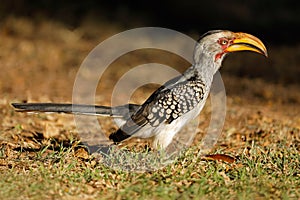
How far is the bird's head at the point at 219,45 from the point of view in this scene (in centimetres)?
514

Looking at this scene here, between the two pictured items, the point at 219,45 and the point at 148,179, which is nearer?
the point at 148,179

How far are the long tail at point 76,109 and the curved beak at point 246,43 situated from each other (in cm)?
112

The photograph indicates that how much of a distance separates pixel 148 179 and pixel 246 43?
1.79m

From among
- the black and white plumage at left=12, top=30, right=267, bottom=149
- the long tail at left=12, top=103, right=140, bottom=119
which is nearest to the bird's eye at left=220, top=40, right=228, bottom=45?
the black and white plumage at left=12, top=30, right=267, bottom=149

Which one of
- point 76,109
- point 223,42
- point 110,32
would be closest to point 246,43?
point 223,42

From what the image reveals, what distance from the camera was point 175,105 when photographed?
194 inches

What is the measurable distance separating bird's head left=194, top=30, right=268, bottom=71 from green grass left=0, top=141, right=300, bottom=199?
38.8 inches

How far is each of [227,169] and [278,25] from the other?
12.6 m

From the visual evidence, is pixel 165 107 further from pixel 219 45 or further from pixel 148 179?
pixel 148 179

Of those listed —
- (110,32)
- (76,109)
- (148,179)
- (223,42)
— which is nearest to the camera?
(148,179)

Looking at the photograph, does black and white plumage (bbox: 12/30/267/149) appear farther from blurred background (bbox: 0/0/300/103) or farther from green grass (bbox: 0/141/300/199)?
blurred background (bbox: 0/0/300/103)

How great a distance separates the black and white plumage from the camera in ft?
16.1

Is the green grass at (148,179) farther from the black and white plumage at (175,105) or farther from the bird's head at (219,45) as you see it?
the bird's head at (219,45)

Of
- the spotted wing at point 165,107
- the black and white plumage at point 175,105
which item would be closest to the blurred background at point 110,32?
the black and white plumage at point 175,105
